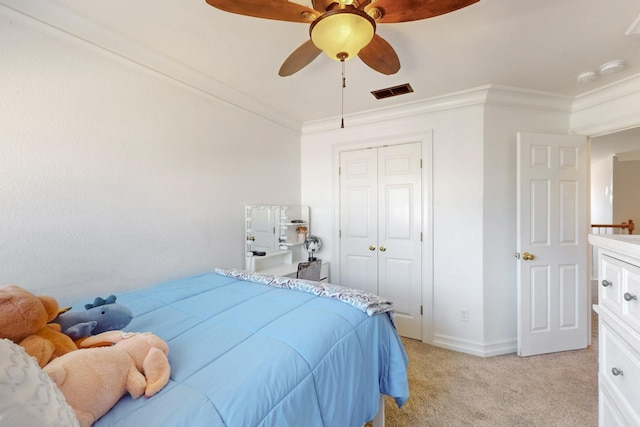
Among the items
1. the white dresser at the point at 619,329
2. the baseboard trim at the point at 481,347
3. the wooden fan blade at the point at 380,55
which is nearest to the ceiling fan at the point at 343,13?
the wooden fan blade at the point at 380,55

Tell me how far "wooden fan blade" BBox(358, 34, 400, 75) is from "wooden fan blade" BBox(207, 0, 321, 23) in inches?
13.1

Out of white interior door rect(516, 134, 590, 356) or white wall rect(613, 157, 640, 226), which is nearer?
white interior door rect(516, 134, 590, 356)

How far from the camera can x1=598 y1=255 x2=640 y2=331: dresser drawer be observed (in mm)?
964

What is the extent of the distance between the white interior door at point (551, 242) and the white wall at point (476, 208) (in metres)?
0.10

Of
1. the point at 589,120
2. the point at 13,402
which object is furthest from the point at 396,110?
the point at 13,402

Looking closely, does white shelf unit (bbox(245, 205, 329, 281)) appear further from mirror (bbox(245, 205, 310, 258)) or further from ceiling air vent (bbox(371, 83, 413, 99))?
ceiling air vent (bbox(371, 83, 413, 99))

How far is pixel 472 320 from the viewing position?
8.14 ft

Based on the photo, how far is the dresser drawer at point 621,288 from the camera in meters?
0.96

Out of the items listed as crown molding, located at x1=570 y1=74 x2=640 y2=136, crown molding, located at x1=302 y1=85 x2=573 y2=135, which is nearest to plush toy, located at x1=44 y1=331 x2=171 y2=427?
crown molding, located at x1=302 y1=85 x2=573 y2=135

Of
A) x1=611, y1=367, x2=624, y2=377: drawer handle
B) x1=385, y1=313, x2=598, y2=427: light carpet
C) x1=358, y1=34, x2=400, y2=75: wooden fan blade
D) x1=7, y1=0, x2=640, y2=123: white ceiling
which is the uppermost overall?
x1=7, y1=0, x2=640, y2=123: white ceiling

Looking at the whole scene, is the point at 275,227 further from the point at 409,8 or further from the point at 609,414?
the point at 609,414

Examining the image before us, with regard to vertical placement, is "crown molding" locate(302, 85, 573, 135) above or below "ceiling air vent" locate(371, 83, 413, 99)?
below

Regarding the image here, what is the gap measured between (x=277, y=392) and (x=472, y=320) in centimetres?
229

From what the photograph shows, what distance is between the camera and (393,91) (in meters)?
2.44
